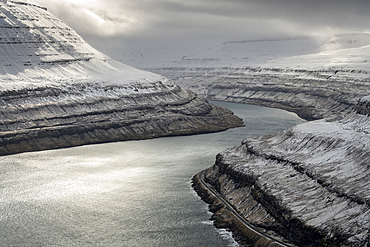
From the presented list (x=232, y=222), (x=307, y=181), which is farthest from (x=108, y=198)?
(x=307, y=181)

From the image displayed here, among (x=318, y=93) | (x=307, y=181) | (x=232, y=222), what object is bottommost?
(x=232, y=222)

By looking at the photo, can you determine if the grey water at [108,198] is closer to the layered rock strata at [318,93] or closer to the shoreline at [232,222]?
the shoreline at [232,222]

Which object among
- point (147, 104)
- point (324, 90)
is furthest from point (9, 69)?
point (324, 90)

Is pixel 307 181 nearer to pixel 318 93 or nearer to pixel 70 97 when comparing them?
pixel 70 97

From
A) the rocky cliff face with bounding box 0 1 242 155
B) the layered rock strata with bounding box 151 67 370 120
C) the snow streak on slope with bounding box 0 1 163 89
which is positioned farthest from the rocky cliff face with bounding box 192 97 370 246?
the layered rock strata with bounding box 151 67 370 120

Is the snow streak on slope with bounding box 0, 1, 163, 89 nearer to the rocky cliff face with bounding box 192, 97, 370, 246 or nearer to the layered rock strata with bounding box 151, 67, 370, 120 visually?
the layered rock strata with bounding box 151, 67, 370, 120

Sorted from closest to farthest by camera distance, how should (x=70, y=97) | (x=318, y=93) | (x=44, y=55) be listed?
(x=70, y=97) → (x=44, y=55) → (x=318, y=93)
